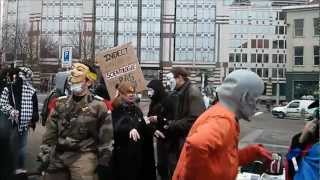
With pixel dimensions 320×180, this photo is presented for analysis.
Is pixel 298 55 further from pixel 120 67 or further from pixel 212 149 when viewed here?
pixel 212 149

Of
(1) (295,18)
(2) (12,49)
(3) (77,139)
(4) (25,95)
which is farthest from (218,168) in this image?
(1) (295,18)

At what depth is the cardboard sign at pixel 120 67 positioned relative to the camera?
798 cm

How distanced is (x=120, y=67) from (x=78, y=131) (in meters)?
3.30

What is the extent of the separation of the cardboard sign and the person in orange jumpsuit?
4899mm

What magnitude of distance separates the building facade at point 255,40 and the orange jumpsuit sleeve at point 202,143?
8165 centimetres

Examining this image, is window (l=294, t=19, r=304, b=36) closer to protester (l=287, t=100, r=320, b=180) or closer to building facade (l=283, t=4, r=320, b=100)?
building facade (l=283, t=4, r=320, b=100)

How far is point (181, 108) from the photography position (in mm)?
6742

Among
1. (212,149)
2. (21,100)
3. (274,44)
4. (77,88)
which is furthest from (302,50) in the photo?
(212,149)

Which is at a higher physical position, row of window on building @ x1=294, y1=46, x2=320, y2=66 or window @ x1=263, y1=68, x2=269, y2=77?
row of window on building @ x1=294, y1=46, x2=320, y2=66

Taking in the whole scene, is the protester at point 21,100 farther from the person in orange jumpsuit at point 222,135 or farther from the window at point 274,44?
the window at point 274,44

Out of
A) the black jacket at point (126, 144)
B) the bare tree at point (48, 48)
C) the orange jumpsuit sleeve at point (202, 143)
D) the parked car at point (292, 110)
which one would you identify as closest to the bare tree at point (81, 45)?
the bare tree at point (48, 48)

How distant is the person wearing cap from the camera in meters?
4.86

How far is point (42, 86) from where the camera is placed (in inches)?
2758

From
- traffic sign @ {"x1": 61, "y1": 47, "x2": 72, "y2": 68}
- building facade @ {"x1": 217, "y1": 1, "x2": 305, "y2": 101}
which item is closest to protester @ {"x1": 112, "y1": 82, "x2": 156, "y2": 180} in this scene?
traffic sign @ {"x1": 61, "y1": 47, "x2": 72, "y2": 68}
